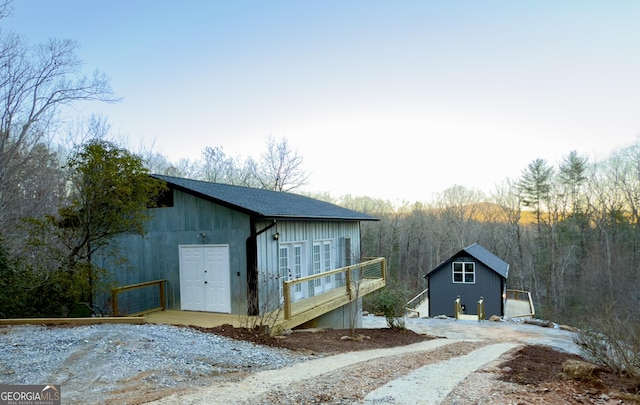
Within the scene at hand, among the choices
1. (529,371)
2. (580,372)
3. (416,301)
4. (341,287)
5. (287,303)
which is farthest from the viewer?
(416,301)

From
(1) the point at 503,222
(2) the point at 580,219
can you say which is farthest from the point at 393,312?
(1) the point at 503,222

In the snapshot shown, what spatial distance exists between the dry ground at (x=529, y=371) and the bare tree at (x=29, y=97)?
47.7ft

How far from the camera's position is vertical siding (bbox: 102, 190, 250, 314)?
33.6 ft

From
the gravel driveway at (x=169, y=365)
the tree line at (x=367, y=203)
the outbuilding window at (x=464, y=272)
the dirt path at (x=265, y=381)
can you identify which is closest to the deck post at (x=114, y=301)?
the tree line at (x=367, y=203)

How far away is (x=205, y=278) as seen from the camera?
10688 millimetres

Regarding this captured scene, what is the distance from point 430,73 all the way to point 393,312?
10.5 metres

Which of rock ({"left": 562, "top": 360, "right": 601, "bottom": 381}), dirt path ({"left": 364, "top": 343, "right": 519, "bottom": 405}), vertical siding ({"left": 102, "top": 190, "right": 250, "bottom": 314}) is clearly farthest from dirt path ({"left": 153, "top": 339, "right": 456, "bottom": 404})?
vertical siding ({"left": 102, "top": 190, "right": 250, "bottom": 314})

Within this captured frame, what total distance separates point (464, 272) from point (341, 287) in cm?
1238

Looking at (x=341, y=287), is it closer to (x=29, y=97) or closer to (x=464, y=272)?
(x=464, y=272)

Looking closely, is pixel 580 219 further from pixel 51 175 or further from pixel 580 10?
pixel 51 175

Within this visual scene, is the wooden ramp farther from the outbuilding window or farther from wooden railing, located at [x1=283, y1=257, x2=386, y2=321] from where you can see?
the outbuilding window

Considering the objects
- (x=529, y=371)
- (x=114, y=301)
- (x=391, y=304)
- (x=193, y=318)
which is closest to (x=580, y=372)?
(x=529, y=371)

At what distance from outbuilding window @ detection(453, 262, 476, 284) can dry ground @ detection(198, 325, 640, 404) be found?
1381 cm

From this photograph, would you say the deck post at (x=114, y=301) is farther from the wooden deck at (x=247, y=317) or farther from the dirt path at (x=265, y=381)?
the dirt path at (x=265, y=381)
